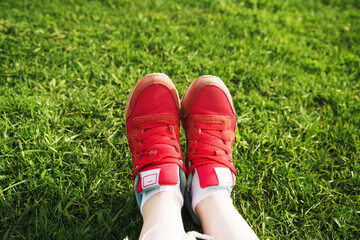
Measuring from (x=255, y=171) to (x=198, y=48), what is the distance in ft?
4.67

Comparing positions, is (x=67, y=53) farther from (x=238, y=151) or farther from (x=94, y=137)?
(x=238, y=151)

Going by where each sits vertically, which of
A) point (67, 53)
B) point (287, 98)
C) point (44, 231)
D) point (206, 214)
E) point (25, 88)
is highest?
point (67, 53)

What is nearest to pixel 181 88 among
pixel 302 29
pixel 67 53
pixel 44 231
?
pixel 67 53

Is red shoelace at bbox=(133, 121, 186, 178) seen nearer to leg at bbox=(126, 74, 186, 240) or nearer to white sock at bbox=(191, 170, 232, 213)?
leg at bbox=(126, 74, 186, 240)

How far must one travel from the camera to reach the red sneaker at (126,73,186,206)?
55.6 inches

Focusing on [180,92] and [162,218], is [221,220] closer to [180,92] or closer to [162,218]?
[162,218]

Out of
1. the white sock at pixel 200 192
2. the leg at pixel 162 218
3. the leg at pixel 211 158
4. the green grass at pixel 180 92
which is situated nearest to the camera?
the leg at pixel 162 218

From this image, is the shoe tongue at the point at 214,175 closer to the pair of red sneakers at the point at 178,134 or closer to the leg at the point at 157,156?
the pair of red sneakers at the point at 178,134

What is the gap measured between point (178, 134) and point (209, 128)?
0.23 metres

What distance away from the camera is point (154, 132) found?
5.50ft

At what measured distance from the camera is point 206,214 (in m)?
1.35

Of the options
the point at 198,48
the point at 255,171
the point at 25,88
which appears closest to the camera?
the point at 255,171

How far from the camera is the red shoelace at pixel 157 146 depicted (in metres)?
1.49

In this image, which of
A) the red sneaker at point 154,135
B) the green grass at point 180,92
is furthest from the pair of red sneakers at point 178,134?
the green grass at point 180,92
